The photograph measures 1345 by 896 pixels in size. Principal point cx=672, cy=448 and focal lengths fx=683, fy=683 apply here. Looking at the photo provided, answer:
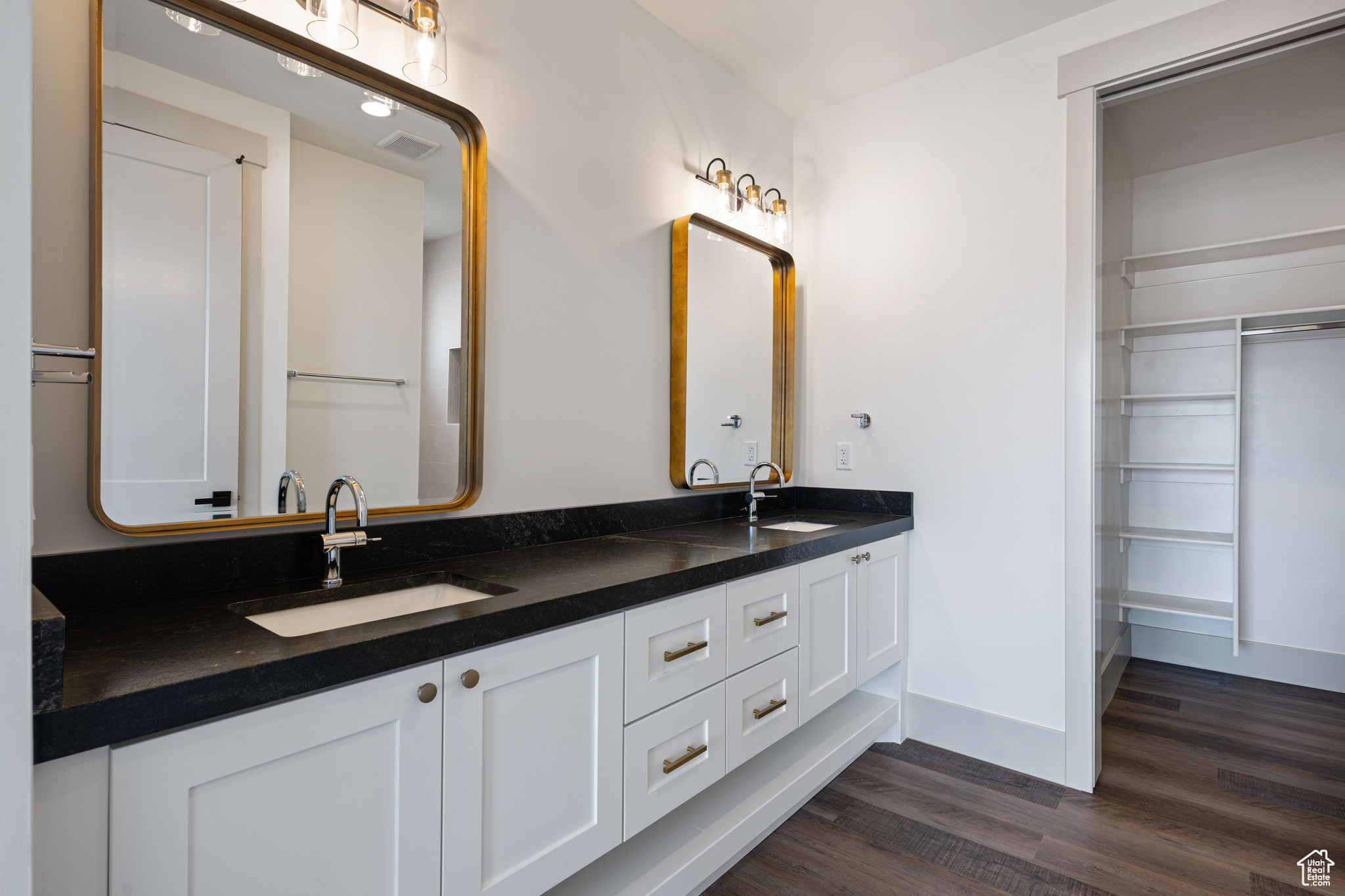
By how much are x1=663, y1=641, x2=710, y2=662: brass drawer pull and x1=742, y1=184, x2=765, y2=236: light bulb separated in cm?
172

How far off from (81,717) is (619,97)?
6.78 ft

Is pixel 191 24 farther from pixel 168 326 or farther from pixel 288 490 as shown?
pixel 288 490

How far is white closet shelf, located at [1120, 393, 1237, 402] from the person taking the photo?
10.2 ft

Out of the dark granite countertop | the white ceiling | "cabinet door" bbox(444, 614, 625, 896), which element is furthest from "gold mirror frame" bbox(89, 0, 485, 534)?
the white ceiling

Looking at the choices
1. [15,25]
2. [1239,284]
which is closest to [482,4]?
[15,25]

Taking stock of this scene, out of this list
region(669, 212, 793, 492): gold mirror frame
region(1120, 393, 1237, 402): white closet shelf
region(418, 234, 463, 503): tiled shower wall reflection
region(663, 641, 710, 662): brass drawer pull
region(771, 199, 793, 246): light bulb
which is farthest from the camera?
region(1120, 393, 1237, 402): white closet shelf

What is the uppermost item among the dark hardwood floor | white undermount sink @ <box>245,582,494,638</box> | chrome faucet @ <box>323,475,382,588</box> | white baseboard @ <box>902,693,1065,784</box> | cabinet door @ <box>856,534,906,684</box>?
chrome faucet @ <box>323,475,382,588</box>

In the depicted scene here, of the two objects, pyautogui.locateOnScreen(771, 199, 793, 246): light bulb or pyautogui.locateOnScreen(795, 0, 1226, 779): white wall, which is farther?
pyautogui.locateOnScreen(771, 199, 793, 246): light bulb

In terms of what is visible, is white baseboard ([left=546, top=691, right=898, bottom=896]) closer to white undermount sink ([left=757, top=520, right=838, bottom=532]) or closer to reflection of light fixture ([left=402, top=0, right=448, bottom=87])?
white undermount sink ([left=757, top=520, right=838, bottom=532])

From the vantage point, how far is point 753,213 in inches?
107

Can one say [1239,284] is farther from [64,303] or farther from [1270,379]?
[64,303]

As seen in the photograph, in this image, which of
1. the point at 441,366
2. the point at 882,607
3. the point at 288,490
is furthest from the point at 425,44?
the point at 882,607

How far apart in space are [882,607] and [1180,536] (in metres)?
1.80

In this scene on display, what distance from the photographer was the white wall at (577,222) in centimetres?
181
